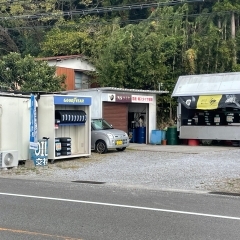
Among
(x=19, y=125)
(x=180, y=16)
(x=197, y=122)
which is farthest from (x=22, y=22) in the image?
(x=19, y=125)

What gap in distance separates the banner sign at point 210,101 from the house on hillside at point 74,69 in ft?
35.3

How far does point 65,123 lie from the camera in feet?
67.2

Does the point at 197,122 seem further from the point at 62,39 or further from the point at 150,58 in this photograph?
the point at 62,39

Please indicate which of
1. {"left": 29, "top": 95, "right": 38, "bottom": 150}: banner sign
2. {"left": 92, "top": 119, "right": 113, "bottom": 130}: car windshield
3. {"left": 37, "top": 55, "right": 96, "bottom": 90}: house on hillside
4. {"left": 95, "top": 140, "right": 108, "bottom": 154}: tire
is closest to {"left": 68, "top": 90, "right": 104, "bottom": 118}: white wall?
{"left": 92, "top": 119, "right": 113, "bottom": 130}: car windshield

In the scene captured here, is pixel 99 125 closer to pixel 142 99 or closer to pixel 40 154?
pixel 142 99

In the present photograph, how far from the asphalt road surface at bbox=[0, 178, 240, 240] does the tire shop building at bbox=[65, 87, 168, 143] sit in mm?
13668

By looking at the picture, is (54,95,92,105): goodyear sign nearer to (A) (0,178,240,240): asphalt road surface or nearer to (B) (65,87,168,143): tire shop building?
(B) (65,87,168,143): tire shop building

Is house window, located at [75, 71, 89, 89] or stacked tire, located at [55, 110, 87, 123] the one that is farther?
house window, located at [75, 71, 89, 89]

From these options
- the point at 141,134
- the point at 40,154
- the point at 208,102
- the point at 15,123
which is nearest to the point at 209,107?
the point at 208,102

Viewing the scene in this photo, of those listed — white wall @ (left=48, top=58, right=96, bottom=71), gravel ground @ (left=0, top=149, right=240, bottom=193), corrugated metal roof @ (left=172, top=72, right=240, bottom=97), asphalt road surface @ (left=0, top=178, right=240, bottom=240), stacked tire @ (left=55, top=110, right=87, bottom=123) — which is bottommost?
asphalt road surface @ (left=0, top=178, right=240, bottom=240)

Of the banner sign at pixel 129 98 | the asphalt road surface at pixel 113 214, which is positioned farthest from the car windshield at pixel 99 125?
the asphalt road surface at pixel 113 214

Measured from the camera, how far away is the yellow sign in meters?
26.8

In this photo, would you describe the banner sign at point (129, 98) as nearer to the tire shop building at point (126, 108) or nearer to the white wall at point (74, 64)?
the tire shop building at point (126, 108)

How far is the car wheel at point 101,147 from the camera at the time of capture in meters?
23.1
